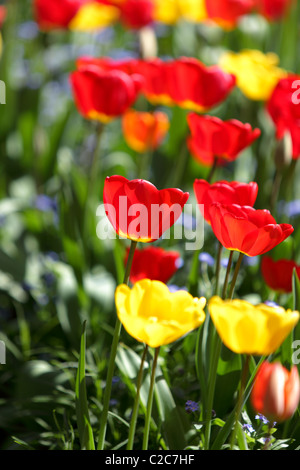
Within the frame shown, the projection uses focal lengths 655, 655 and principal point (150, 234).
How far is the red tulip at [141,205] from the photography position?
797 mm

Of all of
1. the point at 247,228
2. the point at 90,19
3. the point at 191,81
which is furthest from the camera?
the point at 90,19

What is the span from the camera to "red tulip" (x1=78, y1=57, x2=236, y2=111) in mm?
1287

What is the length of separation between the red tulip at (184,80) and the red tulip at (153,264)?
0.45 m

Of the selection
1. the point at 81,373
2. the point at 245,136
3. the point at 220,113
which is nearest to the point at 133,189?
the point at 81,373

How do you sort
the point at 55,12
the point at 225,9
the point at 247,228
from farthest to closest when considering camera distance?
1. the point at 225,9
2. the point at 55,12
3. the point at 247,228

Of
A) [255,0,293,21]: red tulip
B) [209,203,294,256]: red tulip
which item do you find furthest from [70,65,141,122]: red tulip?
[255,0,293,21]: red tulip

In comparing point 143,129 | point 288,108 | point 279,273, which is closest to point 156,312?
point 279,273

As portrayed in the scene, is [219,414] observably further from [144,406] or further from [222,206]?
[222,206]

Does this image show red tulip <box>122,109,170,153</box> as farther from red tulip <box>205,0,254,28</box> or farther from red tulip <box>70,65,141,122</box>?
red tulip <box>205,0,254,28</box>

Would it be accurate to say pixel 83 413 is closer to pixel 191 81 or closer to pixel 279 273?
pixel 279 273

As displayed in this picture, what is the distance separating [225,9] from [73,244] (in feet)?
3.09

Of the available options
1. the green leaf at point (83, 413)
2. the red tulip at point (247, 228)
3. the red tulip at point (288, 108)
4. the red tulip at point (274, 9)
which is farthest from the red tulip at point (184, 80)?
the red tulip at point (274, 9)

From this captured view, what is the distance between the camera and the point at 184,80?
4.34 ft
